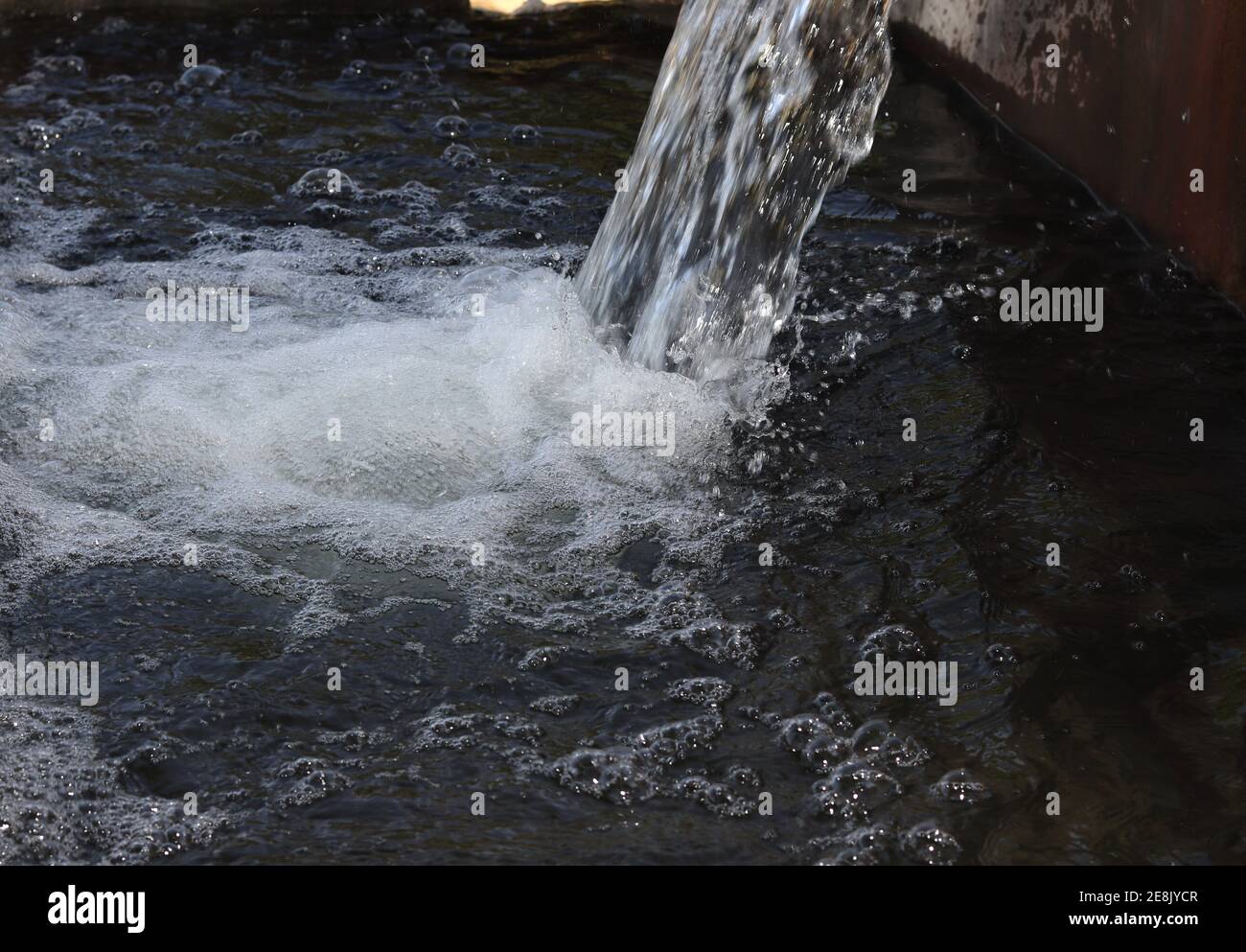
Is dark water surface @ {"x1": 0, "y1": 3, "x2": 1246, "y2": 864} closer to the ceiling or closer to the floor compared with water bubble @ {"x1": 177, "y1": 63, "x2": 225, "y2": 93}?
closer to the floor

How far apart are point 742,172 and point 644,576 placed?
1.43m

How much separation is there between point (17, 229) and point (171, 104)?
3.82 feet

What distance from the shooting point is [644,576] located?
9.86 ft

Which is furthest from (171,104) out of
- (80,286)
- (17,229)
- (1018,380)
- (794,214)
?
(1018,380)

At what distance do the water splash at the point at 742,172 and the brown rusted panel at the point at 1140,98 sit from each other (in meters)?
1.13

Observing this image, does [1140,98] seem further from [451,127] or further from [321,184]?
[321,184]

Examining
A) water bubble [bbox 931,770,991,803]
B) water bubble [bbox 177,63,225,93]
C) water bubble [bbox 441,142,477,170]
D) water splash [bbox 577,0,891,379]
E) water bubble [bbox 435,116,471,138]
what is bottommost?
water bubble [bbox 931,770,991,803]

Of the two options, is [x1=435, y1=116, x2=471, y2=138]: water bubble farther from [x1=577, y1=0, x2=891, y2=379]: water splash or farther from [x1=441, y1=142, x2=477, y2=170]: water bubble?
[x1=577, y1=0, x2=891, y2=379]: water splash

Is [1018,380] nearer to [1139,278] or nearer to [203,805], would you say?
[1139,278]

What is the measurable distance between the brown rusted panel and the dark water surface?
157 millimetres

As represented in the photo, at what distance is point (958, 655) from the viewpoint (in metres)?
2.75

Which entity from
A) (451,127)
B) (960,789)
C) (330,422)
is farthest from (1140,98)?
(960,789)

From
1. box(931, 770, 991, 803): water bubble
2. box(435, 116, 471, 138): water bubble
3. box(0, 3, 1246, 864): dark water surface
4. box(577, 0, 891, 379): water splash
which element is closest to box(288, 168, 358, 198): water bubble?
box(0, 3, 1246, 864): dark water surface

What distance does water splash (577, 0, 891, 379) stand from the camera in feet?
12.6
